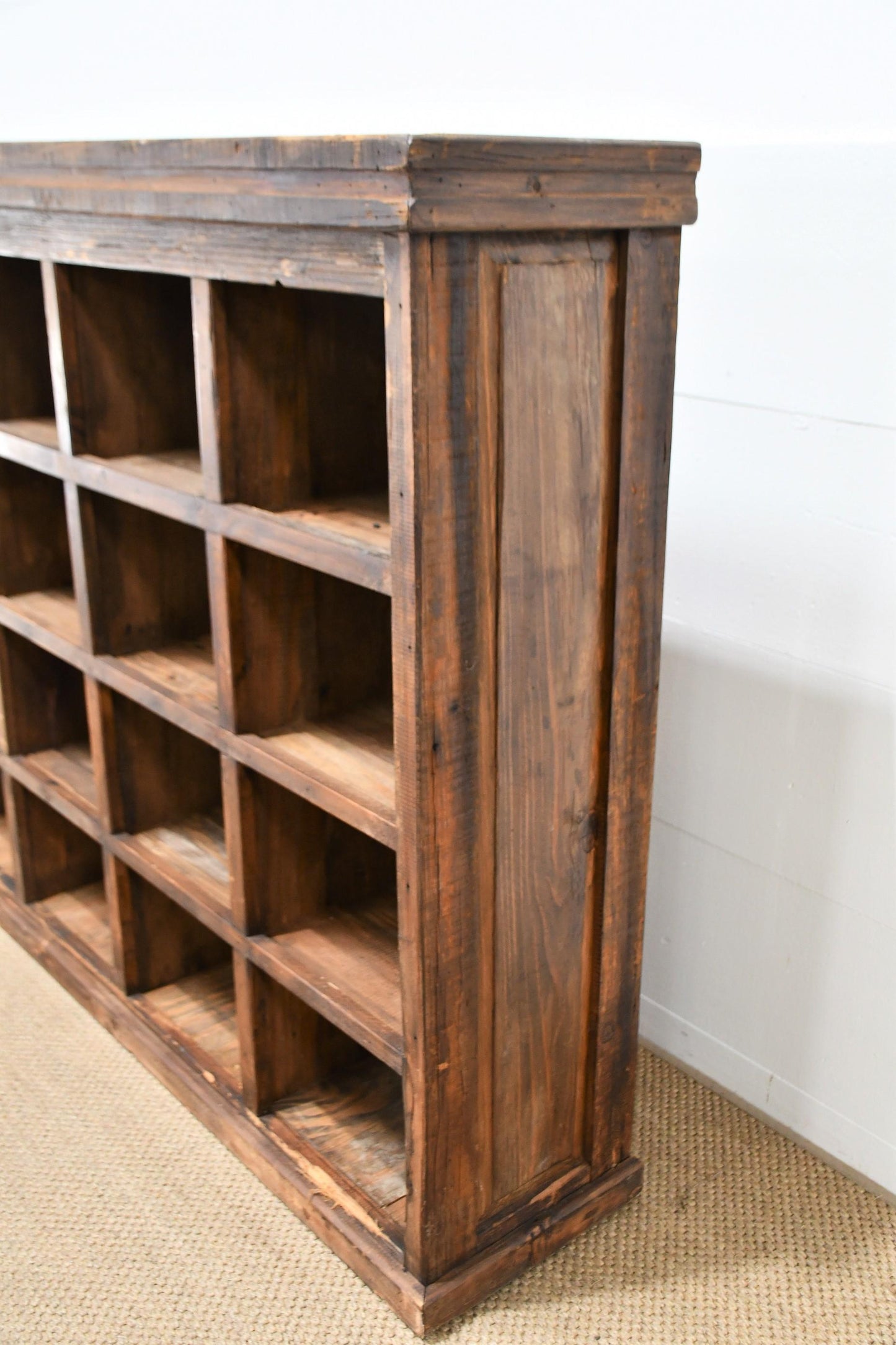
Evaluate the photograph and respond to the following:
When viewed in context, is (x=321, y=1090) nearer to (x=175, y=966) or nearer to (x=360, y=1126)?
(x=360, y=1126)

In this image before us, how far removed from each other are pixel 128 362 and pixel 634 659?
864 millimetres

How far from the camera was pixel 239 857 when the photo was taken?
166cm

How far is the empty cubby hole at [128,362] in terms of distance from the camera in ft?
5.78

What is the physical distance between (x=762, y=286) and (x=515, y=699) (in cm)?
66

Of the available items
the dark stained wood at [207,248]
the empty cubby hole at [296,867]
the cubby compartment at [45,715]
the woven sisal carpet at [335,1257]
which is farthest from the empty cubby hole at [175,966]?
the dark stained wood at [207,248]

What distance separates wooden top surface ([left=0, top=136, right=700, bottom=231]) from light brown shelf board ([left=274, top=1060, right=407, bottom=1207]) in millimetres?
1191

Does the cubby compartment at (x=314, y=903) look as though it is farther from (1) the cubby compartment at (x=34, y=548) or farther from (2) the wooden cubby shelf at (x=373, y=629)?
(1) the cubby compartment at (x=34, y=548)

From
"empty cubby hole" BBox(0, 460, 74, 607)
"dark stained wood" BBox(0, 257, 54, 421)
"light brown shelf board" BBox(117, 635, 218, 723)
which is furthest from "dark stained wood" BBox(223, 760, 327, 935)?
"dark stained wood" BBox(0, 257, 54, 421)

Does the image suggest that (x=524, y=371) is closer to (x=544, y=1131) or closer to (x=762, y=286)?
Result: (x=762, y=286)

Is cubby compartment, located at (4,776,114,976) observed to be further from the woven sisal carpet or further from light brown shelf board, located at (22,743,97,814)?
the woven sisal carpet

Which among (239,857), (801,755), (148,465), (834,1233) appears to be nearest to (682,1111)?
(834,1233)

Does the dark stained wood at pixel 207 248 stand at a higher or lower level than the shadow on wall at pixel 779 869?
higher

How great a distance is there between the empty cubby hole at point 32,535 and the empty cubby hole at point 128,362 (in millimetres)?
345

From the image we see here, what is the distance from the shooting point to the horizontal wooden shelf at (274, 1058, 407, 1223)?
1683 mm
